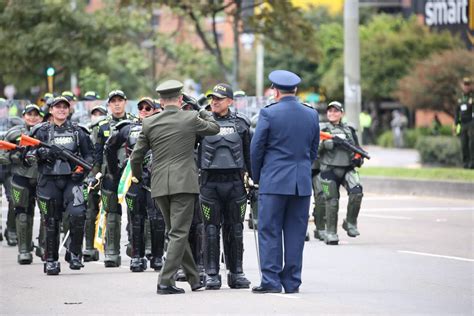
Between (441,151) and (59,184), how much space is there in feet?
62.9

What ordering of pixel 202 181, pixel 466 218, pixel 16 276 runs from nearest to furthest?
pixel 202 181 → pixel 16 276 → pixel 466 218

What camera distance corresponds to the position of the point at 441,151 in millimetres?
31891

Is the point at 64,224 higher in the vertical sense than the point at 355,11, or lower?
lower

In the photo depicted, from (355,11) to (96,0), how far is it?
2385 inches

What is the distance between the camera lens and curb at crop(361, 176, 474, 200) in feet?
82.6

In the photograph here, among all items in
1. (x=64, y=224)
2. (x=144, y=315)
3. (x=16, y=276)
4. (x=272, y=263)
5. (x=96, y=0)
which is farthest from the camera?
(x=96, y=0)

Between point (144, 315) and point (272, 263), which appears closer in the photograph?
point (144, 315)

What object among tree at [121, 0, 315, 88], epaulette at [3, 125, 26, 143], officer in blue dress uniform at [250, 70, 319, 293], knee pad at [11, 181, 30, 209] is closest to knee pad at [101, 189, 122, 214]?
knee pad at [11, 181, 30, 209]

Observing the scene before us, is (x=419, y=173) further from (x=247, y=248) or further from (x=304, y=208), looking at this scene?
(x=304, y=208)

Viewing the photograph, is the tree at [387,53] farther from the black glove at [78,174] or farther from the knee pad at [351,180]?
the black glove at [78,174]

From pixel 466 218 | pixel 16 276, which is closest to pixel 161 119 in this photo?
pixel 16 276

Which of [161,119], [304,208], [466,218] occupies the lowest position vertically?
[466,218]

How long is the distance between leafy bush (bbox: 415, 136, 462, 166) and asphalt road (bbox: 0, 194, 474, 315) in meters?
13.0

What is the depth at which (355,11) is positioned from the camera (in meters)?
28.0
